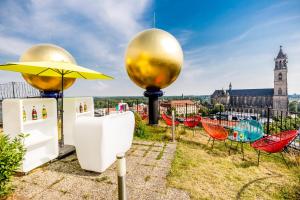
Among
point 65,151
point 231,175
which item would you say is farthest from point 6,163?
point 231,175

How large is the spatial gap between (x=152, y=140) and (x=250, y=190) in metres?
4.03

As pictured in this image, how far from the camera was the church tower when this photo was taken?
77.8m

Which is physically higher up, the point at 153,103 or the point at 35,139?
the point at 153,103

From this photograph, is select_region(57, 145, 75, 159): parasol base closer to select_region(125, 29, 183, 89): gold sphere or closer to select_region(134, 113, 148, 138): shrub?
select_region(134, 113, 148, 138): shrub

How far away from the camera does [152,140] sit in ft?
23.1

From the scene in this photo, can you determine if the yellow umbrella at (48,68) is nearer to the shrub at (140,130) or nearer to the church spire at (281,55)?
the shrub at (140,130)

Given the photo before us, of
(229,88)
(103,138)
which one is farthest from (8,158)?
(229,88)

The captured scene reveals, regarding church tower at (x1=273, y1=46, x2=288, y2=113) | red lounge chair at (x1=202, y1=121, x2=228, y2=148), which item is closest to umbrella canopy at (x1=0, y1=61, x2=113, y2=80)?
red lounge chair at (x1=202, y1=121, x2=228, y2=148)

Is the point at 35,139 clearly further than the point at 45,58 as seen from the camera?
No

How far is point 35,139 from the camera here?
14.4ft

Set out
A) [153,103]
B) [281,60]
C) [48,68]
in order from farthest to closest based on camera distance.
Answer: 1. [281,60]
2. [153,103]
3. [48,68]

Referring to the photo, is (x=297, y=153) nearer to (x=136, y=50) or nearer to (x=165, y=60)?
(x=165, y=60)

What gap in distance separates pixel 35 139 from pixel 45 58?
11.5 feet

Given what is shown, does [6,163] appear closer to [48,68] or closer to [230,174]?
[48,68]
